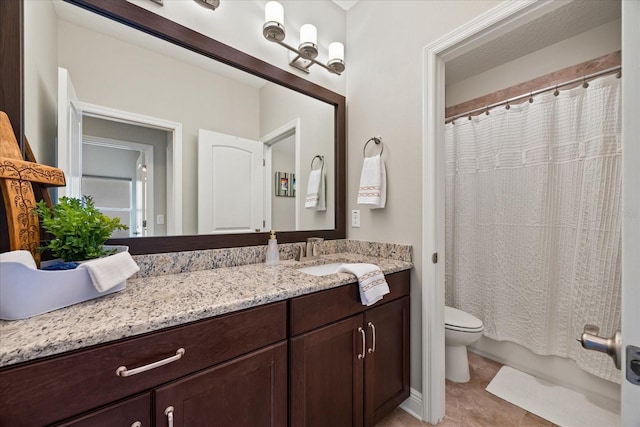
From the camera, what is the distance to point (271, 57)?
5.29ft

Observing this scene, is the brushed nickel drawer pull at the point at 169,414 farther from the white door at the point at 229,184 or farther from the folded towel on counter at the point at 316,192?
the folded towel on counter at the point at 316,192

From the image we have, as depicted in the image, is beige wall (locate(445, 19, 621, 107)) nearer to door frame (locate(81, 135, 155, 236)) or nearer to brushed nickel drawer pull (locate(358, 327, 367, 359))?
brushed nickel drawer pull (locate(358, 327, 367, 359))

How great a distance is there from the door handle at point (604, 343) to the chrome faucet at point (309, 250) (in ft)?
4.11

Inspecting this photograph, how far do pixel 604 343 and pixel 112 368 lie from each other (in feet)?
3.44

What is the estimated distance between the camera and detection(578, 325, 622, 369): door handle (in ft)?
1.54

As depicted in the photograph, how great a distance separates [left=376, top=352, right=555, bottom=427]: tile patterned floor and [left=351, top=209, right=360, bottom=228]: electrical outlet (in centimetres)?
116

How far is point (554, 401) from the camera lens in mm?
1678

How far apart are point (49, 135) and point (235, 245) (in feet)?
2.83

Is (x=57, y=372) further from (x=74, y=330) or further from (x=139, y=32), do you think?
(x=139, y=32)

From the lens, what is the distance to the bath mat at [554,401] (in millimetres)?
1521

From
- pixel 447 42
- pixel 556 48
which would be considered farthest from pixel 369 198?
pixel 556 48

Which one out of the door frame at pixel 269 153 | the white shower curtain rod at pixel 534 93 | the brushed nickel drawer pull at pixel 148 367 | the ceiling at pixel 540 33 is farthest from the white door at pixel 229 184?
the white shower curtain rod at pixel 534 93

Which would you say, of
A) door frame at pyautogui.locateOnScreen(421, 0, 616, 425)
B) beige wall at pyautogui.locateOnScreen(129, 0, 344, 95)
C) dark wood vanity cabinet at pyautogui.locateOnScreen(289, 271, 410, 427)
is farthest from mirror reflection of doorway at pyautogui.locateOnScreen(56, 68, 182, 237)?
door frame at pyautogui.locateOnScreen(421, 0, 616, 425)

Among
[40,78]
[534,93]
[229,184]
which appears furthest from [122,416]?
[534,93]
